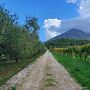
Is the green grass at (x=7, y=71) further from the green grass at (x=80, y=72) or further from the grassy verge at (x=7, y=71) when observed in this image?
the green grass at (x=80, y=72)

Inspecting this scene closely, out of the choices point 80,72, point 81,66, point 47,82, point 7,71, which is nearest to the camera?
point 47,82

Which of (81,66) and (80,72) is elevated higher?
(81,66)

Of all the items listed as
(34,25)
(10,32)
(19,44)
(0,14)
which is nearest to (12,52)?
(19,44)

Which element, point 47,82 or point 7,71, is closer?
point 47,82

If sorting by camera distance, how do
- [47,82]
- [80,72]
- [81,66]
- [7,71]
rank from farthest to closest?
[81,66] < [7,71] < [80,72] < [47,82]

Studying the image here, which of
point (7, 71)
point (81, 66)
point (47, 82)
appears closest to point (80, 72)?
point (7, 71)

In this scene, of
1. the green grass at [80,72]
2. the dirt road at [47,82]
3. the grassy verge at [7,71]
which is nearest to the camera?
the dirt road at [47,82]

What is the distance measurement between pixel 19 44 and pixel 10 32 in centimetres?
652

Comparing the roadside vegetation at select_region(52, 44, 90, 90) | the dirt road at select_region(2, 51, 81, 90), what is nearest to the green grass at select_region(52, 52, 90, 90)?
the roadside vegetation at select_region(52, 44, 90, 90)

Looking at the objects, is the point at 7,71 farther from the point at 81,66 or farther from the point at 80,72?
the point at 81,66

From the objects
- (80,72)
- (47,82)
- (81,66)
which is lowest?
(47,82)

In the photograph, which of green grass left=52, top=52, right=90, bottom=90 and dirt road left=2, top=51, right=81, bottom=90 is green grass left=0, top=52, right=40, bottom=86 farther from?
green grass left=52, top=52, right=90, bottom=90

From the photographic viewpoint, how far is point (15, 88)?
68.7 ft

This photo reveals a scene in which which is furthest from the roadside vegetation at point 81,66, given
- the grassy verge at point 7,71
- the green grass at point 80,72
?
the grassy verge at point 7,71
